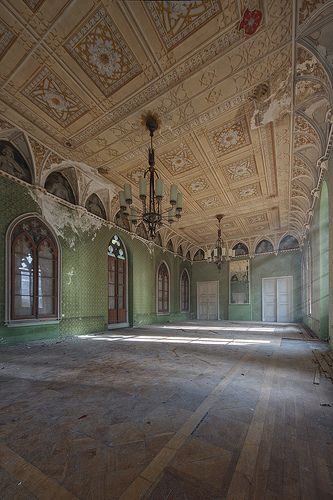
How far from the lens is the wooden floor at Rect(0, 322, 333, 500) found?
1.44 m

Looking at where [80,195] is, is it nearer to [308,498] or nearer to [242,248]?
[308,498]

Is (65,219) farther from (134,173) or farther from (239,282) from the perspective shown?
(239,282)

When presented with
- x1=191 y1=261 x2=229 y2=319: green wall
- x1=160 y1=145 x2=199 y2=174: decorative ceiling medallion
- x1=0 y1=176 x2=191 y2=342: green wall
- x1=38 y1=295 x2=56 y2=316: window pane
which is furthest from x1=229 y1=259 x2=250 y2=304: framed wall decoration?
x1=38 y1=295 x2=56 y2=316: window pane

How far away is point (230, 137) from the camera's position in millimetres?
6070

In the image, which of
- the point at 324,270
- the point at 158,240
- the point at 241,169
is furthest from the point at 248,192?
the point at 158,240

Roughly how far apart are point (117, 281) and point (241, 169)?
631cm

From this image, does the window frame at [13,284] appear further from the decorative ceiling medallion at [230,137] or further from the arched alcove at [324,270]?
the arched alcove at [324,270]

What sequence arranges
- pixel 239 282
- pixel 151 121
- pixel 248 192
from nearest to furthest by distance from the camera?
pixel 151 121
pixel 248 192
pixel 239 282

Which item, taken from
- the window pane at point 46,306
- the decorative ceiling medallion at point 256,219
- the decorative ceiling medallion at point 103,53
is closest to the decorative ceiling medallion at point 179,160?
the decorative ceiling medallion at point 103,53

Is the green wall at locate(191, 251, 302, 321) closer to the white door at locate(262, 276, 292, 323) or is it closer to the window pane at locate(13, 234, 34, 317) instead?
the white door at locate(262, 276, 292, 323)

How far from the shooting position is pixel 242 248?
1526 cm

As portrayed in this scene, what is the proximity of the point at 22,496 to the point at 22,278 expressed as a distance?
225 inches

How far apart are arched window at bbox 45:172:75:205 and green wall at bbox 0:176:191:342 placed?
445 millimetres

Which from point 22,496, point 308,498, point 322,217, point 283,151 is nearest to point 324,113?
point 283,151
